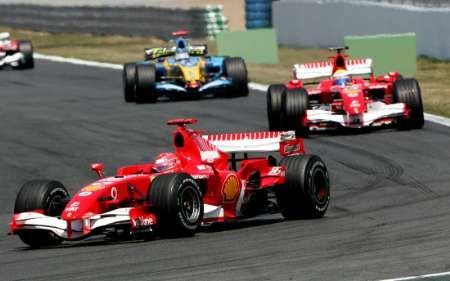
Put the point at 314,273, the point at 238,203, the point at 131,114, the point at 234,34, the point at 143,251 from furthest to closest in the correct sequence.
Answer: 1. the point at 234,34
2. the point at 131,114
3. the point at 238,203
4. the point at 143,251
5. the point at 314,273

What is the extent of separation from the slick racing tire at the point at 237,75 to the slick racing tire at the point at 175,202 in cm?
1645

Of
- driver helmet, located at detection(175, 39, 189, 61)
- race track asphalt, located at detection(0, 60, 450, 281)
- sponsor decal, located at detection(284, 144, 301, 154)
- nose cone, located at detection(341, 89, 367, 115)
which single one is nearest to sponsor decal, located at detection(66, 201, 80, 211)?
race track asphalt, located at detection(0, 60, 450, 281)

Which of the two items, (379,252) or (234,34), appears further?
(234,34)

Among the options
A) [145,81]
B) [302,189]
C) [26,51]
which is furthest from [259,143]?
[26,51]

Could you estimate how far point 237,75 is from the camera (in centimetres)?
2942

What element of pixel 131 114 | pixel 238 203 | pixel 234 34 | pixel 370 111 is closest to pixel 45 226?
pixel 238 203

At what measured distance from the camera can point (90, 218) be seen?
12602 mm

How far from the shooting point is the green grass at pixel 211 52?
2930 cm

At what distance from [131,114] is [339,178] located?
1013cm

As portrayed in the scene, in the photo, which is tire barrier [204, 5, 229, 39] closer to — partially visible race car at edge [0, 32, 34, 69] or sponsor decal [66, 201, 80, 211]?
partially visible race car at edge [0, 32, 34, 69]

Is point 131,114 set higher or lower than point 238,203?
lower

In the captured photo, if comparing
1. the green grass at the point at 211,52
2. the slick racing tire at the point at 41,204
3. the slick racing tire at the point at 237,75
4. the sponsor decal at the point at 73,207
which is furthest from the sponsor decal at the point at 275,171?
the slick racing tire at the point at 237,75

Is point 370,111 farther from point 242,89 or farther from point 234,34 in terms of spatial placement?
point 234,34

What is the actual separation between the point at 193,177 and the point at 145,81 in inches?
610
